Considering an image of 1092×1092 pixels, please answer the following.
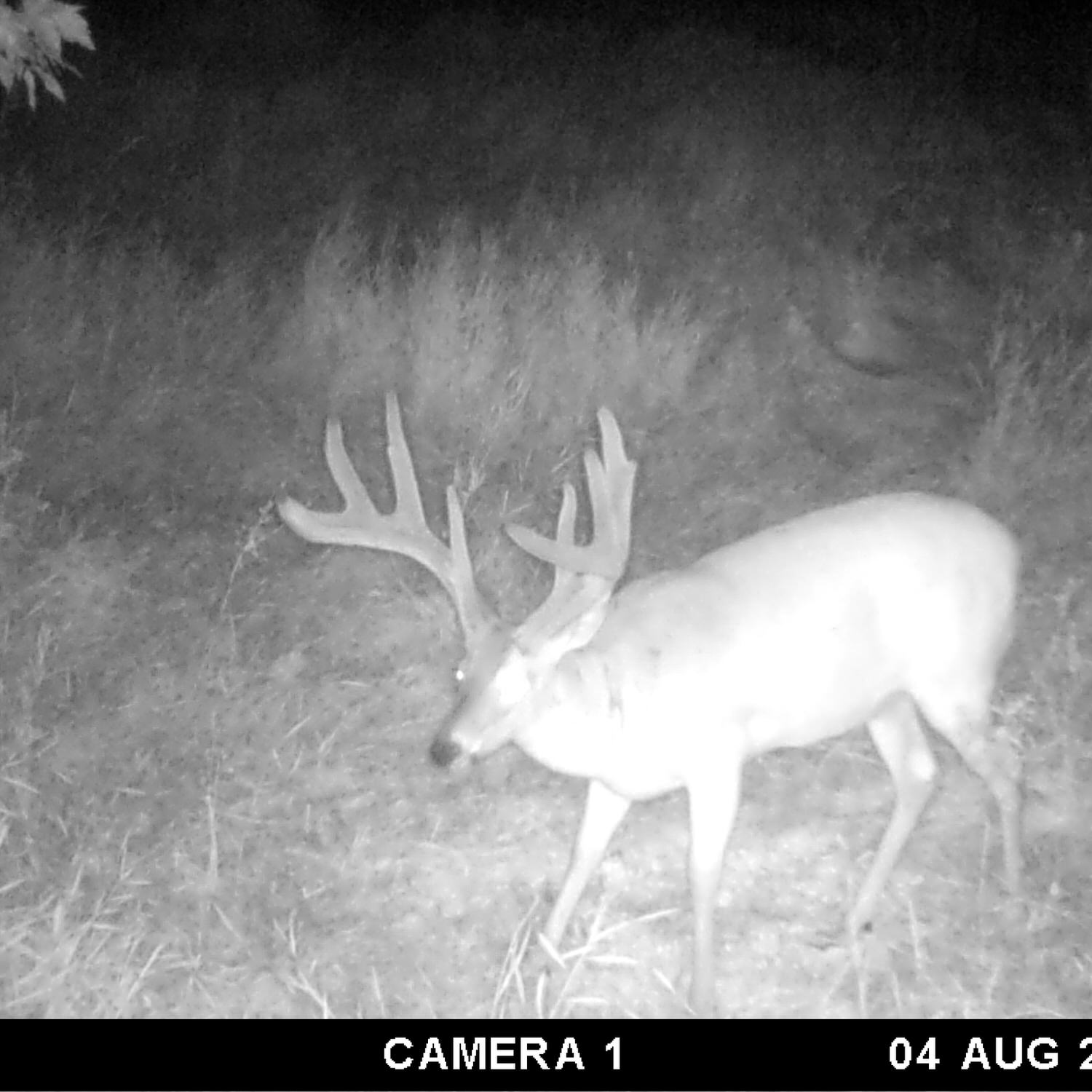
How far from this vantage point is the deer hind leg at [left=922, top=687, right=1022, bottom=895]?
13.0ft

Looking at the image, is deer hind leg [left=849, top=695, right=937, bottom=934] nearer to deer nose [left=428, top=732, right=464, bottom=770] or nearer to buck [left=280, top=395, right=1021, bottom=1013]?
Result: buck [left=280, top=395, right=1021, bottom=1013]

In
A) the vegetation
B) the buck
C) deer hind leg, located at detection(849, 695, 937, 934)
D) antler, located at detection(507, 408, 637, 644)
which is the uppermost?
the vegetation

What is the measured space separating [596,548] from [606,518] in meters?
0.08

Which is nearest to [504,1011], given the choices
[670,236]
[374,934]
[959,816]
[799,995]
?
[374,934]

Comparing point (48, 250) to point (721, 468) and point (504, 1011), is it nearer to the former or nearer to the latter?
point (721, 468)

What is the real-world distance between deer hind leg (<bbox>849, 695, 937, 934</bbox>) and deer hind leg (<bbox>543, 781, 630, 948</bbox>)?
2.95 feet

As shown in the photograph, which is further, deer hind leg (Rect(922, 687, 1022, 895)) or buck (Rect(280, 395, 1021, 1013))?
deer hind leg (Rect(922, 687, 1022, 895))

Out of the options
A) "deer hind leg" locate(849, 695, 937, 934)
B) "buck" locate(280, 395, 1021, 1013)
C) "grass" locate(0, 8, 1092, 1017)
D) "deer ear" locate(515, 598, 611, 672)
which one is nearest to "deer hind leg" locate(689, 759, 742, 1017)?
"buck" locate(280, 395, 1021, 1013)

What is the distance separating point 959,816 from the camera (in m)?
4.64

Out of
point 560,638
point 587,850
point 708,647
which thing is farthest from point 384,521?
point 587,850

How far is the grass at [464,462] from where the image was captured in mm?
3971

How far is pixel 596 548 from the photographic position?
330cm

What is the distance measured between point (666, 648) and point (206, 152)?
7.36m

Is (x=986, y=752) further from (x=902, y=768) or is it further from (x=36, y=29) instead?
(x=36, y=29)
